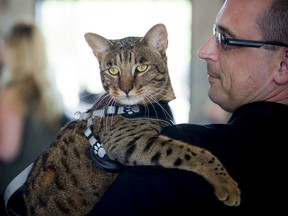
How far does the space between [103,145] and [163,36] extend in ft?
1.33

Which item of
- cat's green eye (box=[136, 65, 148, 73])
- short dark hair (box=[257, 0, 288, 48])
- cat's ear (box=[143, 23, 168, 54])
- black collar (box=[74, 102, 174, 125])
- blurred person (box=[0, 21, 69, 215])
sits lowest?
blurred person (box=[0, 21, 69, 215])

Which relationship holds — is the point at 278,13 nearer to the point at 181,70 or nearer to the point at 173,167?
the point at 173,167

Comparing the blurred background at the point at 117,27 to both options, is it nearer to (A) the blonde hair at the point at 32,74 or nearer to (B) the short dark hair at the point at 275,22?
(A) the blonde hair at the point at 32,74

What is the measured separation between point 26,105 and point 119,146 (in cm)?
137

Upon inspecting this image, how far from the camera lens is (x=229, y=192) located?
3.81 ft

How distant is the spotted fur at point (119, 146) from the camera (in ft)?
4.14

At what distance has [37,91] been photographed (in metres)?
2.64

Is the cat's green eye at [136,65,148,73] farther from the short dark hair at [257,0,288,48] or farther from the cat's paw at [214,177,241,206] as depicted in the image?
the cat's paw at [214,177,241,206]

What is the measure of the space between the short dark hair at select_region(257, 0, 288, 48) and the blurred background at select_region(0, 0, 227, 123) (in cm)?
271

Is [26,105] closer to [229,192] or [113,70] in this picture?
[113,70]

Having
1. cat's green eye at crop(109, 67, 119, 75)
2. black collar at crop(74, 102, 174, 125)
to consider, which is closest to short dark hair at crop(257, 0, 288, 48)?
black collar at crop(74, 102, 174, 125)

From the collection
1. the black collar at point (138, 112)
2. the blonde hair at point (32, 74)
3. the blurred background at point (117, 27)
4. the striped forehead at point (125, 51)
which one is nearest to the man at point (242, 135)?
the black collar at point (138, 112)

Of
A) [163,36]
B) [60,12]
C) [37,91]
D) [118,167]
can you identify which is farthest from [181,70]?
[118,167]

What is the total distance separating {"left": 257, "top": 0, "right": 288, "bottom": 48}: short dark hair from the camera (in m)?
1.32
